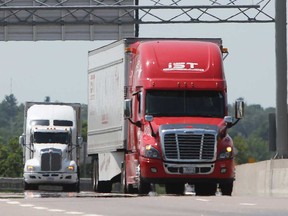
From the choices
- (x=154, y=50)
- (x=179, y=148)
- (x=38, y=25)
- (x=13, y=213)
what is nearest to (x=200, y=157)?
(x=179, y=148)

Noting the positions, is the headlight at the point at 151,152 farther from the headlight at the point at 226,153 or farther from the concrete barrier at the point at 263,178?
the concrete barrier at the point at 263,178

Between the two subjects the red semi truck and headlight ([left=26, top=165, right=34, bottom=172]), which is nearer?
the red semi truck

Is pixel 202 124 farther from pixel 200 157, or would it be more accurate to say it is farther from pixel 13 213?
pixel 13 213

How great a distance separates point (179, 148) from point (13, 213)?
1236 centimetres

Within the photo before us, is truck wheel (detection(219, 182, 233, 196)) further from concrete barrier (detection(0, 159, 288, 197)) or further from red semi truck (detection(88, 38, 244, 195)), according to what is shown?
concrete barrier (detection(0, 159, 288, 197))

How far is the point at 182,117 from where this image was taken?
111 ft

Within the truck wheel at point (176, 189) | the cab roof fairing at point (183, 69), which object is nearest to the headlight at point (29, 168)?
the truck wheel at point (176, 189)

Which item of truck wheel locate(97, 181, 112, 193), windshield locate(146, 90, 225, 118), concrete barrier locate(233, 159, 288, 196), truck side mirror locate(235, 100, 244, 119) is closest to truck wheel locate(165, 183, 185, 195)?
concrete barrier locate(233, 159, 288, 196)

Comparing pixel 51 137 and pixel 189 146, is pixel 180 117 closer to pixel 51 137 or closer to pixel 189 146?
pixel 189 146

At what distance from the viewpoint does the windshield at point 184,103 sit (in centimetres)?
3400

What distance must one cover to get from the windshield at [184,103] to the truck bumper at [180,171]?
1.25 metres

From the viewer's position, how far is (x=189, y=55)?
34.2 m

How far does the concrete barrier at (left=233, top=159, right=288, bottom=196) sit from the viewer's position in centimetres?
3791

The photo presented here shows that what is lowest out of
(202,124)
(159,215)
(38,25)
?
(159,215)
